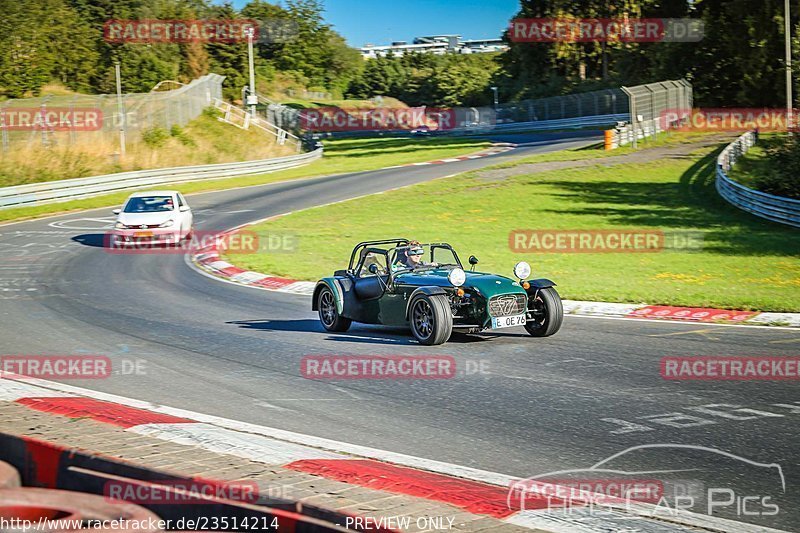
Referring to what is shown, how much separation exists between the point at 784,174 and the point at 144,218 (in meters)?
20.5

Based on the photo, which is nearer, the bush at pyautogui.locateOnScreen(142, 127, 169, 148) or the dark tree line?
the bush at pyautogui.locateOnScreen(142, 127, 169, 148)

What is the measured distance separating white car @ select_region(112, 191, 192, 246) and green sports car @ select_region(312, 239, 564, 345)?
12.0 m

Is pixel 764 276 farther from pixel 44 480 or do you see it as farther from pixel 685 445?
pixel 44 480

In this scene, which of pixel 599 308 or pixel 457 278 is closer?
pixel 457 278

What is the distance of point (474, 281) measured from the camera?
1266 centimetres

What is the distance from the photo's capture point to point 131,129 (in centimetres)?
4344

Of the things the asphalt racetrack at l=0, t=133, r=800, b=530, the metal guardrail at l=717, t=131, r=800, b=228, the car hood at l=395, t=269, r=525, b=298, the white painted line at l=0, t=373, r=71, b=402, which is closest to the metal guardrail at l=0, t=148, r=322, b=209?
the asphalt racetrack at l=0, t=133, r=800, b=530

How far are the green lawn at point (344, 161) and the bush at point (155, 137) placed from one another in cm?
439

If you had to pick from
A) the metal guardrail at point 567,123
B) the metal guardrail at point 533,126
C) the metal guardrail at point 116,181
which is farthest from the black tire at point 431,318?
the metal guardrail at point 567,123

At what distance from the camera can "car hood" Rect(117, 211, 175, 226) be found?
2512 cm

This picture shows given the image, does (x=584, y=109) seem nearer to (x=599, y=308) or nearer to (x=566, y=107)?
(x=566, y=107)

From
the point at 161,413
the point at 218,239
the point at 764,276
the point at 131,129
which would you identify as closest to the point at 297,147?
the point at 131,129

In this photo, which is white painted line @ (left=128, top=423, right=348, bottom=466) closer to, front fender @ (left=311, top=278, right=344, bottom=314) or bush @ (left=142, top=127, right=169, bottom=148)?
front fender @ (left=311, top=278, right=344, bottom=314)

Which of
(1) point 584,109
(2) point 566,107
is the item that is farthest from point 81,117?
(2) point 566,107
